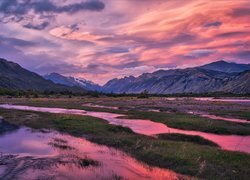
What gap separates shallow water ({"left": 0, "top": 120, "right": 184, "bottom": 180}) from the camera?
21109 mm

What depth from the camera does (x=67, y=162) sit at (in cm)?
2430

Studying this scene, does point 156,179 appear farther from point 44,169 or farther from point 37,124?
point 37,124

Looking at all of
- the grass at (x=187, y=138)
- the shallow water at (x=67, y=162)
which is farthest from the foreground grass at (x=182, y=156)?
the grass at (x=187, y=138)

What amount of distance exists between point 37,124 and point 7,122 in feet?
21.9

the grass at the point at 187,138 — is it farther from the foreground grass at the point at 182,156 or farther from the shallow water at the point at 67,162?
the shallow water at the point at 67,162

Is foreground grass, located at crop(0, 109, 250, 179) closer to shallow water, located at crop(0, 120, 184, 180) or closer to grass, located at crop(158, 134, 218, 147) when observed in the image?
shallow water, located at crop(0, 120, 184, 180)

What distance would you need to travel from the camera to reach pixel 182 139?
111ft

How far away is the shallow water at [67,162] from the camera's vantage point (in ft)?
69.3

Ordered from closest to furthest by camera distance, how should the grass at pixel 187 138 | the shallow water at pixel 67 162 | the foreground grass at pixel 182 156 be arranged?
the foreground grass at pixel 182 156 < the shallow water at pixel 67 162 < the grass at pixel 187 138

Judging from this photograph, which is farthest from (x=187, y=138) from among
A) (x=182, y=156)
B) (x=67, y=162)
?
(x=67, y=162)

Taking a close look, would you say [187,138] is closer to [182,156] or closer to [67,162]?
[182,156]

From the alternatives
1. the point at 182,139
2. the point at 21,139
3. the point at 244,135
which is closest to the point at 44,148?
the point at 21,139

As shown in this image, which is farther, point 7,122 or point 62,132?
point 7,122

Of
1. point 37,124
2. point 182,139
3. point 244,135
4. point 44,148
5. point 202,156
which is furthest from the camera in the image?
point 37,124
